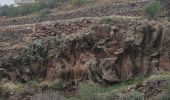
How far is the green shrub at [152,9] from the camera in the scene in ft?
124

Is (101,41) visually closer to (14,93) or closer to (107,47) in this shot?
(107,47)

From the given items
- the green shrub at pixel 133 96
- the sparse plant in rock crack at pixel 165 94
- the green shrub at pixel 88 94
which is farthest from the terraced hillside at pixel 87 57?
the sparse plant in rock crack at pixel 165 94

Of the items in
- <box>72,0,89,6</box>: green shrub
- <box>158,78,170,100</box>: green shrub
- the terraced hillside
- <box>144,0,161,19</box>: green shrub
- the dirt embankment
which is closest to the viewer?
<box>158,78,170,100</box>: green shrub

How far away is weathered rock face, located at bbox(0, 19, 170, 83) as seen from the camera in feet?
116

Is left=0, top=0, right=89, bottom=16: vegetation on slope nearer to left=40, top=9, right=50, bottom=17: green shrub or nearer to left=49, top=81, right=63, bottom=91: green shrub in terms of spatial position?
left=40, top=9, right=50, bottom=17: green shrub

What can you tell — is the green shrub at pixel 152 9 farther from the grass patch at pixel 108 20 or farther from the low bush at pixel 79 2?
the low bush at pixel 79 2

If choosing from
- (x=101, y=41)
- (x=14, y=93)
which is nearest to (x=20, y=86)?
(x=14, y=93)

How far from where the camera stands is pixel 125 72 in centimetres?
3594

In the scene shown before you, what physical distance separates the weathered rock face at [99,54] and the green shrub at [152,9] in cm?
128

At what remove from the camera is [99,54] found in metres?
36.6

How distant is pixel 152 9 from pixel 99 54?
397cm

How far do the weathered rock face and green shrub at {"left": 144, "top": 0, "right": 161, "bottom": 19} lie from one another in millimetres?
1285

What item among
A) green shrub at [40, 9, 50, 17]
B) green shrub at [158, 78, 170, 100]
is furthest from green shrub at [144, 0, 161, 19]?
green shrub at [40, 9, 50, 17]

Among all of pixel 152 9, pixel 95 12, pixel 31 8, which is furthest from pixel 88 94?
pixel 31 8
